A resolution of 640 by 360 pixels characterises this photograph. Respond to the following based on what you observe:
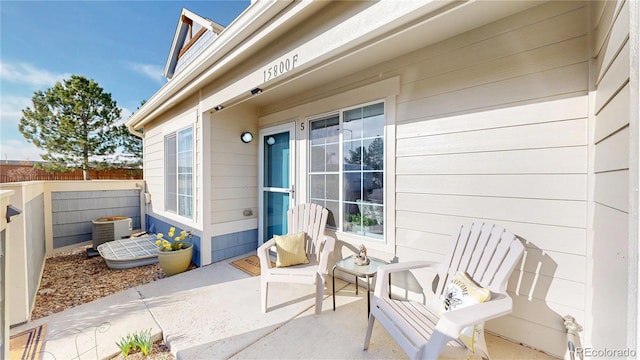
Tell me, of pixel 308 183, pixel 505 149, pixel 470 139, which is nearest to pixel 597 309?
pixel 505 149

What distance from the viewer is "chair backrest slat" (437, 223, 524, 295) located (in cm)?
151

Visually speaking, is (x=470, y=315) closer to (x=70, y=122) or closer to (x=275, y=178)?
(x=275, y=178)

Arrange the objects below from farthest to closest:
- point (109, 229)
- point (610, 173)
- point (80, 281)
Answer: point (109, 229)
point (80, 281)
point (610, 173)

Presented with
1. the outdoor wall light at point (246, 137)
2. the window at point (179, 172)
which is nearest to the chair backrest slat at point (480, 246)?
the outdoor wall light at point (246, 137)

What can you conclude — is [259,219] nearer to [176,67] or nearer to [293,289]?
[293,289]

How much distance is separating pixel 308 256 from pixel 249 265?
3.70 feet

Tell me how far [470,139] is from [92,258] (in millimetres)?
5975

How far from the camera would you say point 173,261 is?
3.16 m

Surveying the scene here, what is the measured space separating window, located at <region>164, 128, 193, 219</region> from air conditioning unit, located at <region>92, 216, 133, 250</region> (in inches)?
36.3

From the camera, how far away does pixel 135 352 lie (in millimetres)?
1794

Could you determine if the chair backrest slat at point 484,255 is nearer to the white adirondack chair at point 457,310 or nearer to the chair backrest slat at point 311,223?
the white adirondack chair at point 457,310

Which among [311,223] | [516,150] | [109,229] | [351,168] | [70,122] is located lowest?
[109,229]

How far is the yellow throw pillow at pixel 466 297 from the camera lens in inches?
54.0

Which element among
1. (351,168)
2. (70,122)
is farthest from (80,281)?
(70,122)
